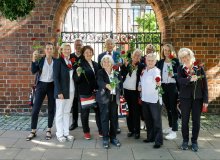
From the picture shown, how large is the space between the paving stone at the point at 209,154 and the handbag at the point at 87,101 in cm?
201

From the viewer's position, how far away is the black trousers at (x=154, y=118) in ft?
19.3

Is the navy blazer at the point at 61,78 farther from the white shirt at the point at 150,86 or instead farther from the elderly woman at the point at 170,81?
the elderly woman at the point at 170,81

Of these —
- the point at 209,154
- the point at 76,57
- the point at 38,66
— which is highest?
the point at 76,57

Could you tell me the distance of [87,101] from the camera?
6219mm

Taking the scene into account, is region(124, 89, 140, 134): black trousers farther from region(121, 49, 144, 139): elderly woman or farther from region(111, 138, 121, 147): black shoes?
region(111, 138, 121, 147): black shoes

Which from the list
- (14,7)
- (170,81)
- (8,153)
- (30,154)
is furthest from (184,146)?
(14,7)

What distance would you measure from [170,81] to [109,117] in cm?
133

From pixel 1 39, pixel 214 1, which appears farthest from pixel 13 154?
pixel 214 1

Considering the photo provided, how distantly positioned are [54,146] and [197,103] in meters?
2.54

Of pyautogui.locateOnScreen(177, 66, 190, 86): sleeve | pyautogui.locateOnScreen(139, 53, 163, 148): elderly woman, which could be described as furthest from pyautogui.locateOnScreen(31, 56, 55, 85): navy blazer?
pyautogui.locateOnScreen(177, 66, 190, 86): sleeve

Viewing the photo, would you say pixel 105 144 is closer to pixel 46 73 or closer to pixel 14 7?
pixel 46 73

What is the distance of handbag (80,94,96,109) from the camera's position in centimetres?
621

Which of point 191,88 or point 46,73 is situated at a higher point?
point 46,73

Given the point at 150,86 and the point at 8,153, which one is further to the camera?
the point at 150,86
